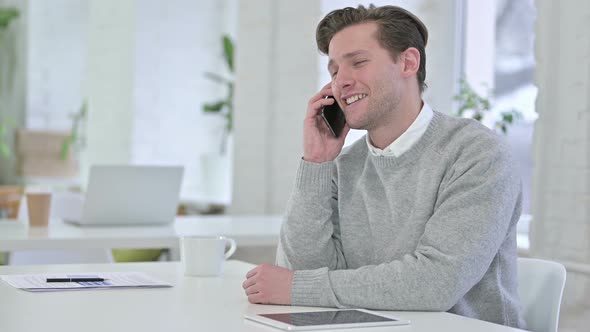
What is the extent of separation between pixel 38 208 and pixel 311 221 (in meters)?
1.35

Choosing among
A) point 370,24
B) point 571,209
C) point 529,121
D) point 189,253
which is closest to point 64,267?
point 189,253

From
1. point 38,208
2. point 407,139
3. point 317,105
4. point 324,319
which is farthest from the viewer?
point 38,208

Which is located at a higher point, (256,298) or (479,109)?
(479,109)

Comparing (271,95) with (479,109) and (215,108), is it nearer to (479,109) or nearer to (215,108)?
(215,108)

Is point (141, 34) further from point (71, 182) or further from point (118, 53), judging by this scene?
point (71, 182)

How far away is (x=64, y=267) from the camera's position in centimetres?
198

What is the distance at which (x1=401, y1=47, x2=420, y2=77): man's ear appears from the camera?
1.89 m

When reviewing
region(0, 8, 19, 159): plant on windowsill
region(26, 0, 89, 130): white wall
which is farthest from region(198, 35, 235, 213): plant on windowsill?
region(0, 8, 19, 159): plant on windowsill

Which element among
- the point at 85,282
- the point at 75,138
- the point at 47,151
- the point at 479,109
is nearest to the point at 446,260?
the point at 85,282

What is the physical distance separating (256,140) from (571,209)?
2.22 meters

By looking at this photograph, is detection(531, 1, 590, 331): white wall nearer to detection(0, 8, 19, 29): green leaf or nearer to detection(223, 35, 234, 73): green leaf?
detection(223, 35, 234, 73): green leaf

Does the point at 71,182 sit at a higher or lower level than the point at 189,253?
lower

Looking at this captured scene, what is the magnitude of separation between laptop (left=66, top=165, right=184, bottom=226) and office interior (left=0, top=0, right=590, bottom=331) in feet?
4.07

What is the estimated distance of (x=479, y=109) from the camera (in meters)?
3.69
